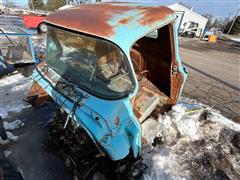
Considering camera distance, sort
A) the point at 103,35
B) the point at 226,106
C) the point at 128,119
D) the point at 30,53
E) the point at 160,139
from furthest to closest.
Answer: the point at 30,53
the point at 226,106
the point at 160,139
the point at 128,119
the point at 103,35

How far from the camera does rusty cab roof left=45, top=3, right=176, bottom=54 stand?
1.96 metres

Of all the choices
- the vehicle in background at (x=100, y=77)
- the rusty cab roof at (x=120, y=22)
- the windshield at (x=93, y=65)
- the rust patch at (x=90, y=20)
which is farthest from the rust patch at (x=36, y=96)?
the rusty cab roof at (x=120, y=22)

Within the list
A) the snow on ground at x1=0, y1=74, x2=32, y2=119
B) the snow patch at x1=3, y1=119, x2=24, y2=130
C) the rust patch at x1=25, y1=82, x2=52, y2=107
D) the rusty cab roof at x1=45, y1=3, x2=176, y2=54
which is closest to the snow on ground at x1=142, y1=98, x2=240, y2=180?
the rusty cab roof at x1=45, y1=3, x2=176, y2=54

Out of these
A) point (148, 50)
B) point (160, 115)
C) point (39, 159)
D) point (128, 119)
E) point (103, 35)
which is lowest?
point (39, 159)

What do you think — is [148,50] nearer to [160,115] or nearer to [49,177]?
[160,115]

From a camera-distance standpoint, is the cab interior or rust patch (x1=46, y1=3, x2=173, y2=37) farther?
the cab interior

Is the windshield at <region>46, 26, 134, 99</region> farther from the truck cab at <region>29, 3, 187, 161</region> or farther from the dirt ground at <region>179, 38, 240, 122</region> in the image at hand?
the dirt ground at <region>179, 38, 240, 122</region>

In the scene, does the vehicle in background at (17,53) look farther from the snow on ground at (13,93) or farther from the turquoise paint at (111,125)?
the turquoise paint at (111,125)

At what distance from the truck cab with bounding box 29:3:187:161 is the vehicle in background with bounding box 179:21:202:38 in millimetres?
26088

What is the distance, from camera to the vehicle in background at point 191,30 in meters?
26.2

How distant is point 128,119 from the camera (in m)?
2.10

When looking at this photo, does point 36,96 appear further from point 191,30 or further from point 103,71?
point 191,30

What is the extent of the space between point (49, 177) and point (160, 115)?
237cm

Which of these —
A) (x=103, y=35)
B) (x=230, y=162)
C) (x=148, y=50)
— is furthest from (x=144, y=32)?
(x=230, y=162)
